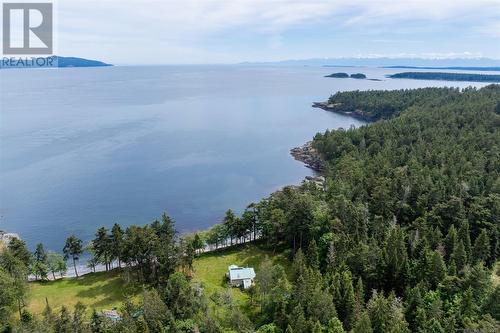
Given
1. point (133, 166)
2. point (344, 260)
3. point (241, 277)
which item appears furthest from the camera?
point (133, 166)

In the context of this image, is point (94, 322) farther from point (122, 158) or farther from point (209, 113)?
point (209, 113)

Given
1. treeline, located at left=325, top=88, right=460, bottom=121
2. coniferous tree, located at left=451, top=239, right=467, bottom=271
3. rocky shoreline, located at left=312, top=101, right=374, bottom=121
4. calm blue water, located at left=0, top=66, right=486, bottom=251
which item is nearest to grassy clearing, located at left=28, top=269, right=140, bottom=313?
calm blue water, located at left=0, top=66, right=486, bottom=251

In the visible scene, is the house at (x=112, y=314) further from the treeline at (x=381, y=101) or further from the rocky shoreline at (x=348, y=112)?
the rocky shoreline at (x=348, y=112)

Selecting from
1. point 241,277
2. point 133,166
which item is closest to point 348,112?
point 133,166

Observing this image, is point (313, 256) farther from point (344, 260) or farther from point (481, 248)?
point (481, 248)


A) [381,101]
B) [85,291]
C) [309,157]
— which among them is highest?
[381,101]

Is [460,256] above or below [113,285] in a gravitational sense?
above

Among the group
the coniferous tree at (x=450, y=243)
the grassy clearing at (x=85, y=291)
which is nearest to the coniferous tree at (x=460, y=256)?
the coniferous tree at (x=450, y=243)
